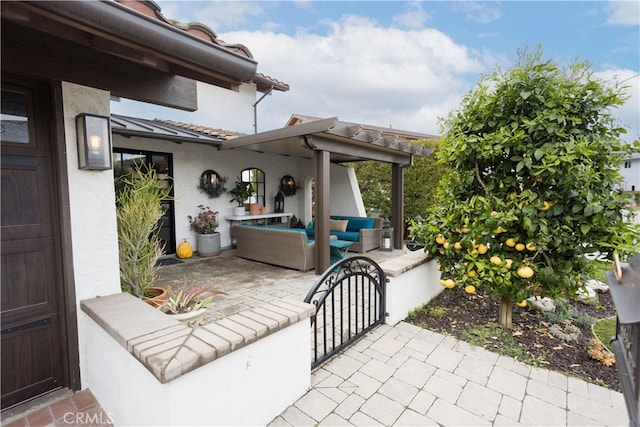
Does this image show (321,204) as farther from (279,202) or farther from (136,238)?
(279,202)

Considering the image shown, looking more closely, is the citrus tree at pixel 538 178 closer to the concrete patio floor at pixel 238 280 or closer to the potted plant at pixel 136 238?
the concrete patio floor at pixel 238 280

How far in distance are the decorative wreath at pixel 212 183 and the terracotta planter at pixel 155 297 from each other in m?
4.50

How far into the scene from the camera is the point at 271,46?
304 inches

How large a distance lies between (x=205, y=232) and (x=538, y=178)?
6573mm

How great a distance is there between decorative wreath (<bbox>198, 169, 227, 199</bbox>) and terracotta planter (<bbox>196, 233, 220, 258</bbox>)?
3.63ft

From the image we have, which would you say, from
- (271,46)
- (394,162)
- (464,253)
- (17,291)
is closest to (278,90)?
(271,46)

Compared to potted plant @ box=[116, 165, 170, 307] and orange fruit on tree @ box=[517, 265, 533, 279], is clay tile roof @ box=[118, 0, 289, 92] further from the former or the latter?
orange fruit on tree @ box=[517, 265, 533, 279]

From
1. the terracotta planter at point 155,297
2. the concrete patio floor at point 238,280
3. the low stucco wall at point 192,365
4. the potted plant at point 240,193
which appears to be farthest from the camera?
the potted plant at point 240,193

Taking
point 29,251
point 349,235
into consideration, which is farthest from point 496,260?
point 349,235

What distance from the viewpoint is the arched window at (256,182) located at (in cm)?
850

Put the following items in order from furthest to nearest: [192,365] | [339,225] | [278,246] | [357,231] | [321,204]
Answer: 1. [357,231]
2. [339,225]
3. [278,246]
4. [321,204]
5. [192,365]

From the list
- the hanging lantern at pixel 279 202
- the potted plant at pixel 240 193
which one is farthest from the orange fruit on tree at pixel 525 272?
the hanging lantern at pixel 279 202

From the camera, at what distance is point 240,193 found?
8023 millimetres

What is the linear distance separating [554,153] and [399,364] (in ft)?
7.67
